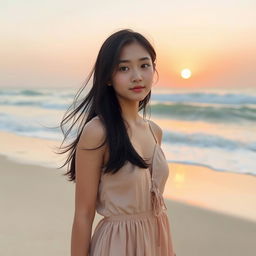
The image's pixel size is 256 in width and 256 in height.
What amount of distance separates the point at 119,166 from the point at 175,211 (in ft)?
11.4

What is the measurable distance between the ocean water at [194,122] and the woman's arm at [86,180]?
5.46 m

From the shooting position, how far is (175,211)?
16.6 feet

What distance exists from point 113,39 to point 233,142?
896 cm

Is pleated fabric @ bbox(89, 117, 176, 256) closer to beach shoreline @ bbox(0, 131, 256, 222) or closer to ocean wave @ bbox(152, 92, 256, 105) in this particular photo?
beach shoreline @ bbox(0, 131, 256, 222)

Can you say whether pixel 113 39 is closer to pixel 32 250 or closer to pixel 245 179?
pixel 32 250

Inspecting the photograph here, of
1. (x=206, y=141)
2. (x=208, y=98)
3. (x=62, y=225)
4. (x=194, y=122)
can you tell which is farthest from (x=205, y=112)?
(x=62, y=225)

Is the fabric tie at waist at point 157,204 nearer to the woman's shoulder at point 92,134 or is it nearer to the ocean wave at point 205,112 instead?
the woman's shoulder at point 92,134

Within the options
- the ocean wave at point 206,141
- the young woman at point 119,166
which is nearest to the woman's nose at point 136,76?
the young woman at point 119,166

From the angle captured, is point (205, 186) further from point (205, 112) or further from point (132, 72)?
point (205, 112)

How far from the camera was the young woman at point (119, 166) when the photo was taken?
1747mm

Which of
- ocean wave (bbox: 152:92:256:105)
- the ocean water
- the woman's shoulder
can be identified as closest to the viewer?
the woman's shoulder

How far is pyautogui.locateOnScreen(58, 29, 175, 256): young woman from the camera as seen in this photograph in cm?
175

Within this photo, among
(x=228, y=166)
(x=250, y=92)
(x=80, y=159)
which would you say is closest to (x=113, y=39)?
(x=80, y=159)

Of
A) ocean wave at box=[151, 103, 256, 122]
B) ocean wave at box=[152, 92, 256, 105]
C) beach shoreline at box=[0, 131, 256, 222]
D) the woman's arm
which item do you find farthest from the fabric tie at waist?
ocean wave at box=[152, 92, 256, 105]
